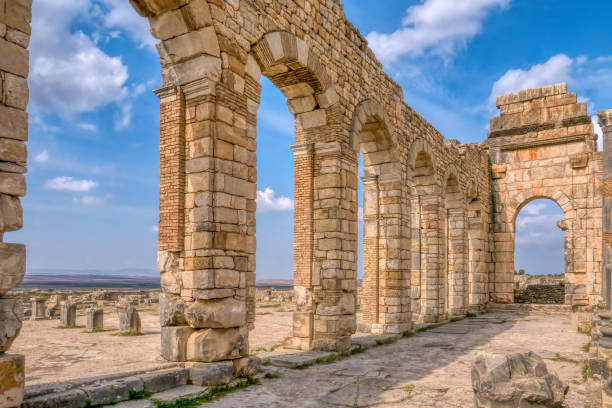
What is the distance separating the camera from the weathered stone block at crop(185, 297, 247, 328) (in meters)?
6.00

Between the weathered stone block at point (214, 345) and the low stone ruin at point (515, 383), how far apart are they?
10.4ft

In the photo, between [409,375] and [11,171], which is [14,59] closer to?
[11,171]

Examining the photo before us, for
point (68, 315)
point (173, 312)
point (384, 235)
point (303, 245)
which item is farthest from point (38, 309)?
point (173, 312)

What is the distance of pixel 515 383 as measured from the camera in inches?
157

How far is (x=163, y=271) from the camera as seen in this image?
20.9ft

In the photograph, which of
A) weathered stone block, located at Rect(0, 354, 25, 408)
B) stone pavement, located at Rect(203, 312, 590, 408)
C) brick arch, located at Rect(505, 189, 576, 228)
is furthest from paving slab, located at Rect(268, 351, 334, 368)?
brick arch, located at Rect(505, 189, 576, 228)

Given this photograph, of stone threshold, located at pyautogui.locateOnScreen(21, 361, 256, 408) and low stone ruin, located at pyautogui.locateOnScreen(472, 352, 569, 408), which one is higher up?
low stone ruin, located at pyautogui.locateOnScreen(472, 352, 569, 408)

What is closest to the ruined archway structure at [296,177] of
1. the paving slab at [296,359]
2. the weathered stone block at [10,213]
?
the weathered stone block at [10,213]

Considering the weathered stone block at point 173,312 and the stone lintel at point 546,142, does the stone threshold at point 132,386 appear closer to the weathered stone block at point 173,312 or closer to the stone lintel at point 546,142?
the weathered stone block at point 173,312

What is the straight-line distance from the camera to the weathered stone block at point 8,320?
3.87 meters

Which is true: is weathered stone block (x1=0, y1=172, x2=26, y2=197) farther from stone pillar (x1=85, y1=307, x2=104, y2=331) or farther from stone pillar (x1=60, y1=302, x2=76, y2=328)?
stone pillar (x1=60, y1=302, x2=76, y2=328)

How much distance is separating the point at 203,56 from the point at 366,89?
17.3ft

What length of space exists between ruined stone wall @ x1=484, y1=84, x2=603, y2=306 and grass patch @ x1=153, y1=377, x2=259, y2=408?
15838mm

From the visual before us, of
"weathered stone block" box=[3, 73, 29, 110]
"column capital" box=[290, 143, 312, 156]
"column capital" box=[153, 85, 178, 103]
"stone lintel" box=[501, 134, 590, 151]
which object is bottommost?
"weathered stone block" box=[3, 73, 29, 110]
